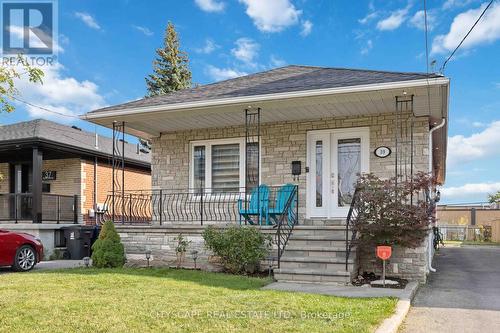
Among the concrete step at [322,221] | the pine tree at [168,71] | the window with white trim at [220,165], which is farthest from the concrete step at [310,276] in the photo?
the pine tree at [168,71]

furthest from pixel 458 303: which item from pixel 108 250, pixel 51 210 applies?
pixel 51 210

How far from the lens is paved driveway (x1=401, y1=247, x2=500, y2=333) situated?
4855 millimetres

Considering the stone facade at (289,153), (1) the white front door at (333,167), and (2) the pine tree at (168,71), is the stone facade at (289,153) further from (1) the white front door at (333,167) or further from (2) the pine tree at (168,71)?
(2) the pine tree at (168,71)

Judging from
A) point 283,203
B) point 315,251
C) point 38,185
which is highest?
point 38,185

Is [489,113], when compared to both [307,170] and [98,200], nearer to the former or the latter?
[307,170]

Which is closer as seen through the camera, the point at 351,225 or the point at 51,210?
the point at 351,225

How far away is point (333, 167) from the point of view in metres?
10.0

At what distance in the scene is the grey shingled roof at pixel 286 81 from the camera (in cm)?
832

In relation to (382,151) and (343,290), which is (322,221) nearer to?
(382,151)

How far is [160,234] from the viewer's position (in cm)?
960

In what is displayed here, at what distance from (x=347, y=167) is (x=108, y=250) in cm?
529

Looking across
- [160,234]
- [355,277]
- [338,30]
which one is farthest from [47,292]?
[338,30]

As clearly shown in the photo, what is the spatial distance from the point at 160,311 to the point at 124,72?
17414mm

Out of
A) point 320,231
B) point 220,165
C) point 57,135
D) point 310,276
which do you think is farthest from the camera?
point 57,135
